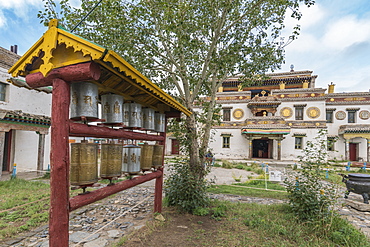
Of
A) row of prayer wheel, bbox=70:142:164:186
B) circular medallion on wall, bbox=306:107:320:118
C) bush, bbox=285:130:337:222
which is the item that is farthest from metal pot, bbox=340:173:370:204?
circular medallion on wall, bbox=306:107:320:118

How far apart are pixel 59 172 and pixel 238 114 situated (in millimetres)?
24204

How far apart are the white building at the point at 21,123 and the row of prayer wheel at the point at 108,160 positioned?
7734 mm

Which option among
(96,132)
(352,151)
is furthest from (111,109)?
(352,151)

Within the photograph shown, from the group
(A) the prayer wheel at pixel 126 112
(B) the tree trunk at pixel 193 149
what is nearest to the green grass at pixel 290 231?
(B) the tree trunk at pixel 193 149

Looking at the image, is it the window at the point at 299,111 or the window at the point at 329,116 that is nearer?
the window at the point at 299,111

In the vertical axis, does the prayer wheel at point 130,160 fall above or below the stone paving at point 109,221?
above

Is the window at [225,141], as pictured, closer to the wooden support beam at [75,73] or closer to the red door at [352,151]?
the red door at [352,151]

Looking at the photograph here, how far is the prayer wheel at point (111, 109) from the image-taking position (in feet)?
10.9

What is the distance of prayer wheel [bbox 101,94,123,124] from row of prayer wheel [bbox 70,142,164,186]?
45cm

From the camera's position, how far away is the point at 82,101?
9.01 ft

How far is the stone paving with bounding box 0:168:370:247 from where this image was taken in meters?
3.94

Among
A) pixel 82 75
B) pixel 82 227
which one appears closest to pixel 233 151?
pixel 82 227

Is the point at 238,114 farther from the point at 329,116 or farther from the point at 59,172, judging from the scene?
the point at 59,172

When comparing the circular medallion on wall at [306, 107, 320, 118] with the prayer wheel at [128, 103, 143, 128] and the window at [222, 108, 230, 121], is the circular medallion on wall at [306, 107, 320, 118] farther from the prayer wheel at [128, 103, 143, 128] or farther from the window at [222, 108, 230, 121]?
the prayer wheel at [128, 103, 143, 128]
